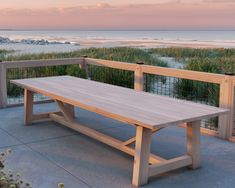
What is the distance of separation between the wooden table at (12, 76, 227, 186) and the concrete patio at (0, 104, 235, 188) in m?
0.12

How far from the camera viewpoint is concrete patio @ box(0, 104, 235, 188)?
3.09 m

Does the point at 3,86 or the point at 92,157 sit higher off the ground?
the point at 3,86

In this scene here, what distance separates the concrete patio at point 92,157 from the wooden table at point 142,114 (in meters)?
0.12

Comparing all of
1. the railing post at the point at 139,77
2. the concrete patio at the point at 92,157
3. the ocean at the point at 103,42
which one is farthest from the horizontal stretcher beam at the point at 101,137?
the ocean at the point at 103,42

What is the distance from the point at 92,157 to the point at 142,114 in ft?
3.18

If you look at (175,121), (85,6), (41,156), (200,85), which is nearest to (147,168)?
(175,121)

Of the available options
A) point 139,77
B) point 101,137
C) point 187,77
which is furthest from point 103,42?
point 101,137

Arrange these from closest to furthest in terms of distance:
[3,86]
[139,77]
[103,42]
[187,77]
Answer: [187,77], [139,77], [3,86], [103,42]

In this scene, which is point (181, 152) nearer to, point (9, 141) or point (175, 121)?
point (175, 121)

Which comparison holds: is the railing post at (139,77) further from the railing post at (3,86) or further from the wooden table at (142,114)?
the railing post at (3,86)

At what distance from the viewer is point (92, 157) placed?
12.0ft

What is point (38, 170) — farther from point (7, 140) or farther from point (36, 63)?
point (36, 63)

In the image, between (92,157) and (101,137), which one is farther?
(101,137)

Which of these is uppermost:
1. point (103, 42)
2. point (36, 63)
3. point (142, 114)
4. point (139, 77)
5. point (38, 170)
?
point (103, 42)
